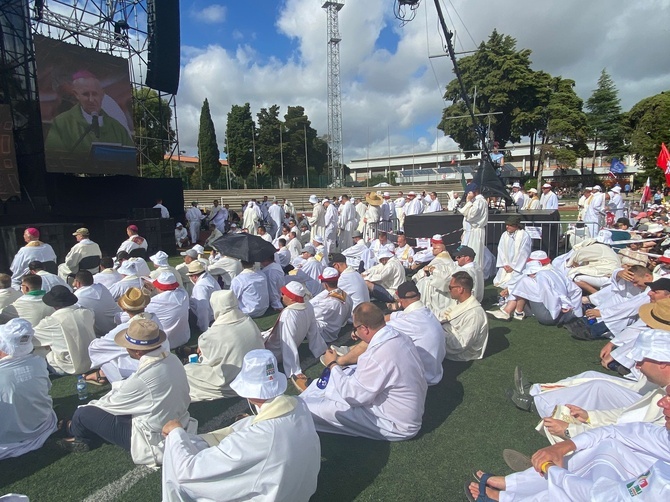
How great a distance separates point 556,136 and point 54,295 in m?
41.7

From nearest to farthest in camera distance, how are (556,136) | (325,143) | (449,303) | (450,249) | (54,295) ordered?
(54,295)
(449,303)
(450,249)
(556,136)
(325,143)

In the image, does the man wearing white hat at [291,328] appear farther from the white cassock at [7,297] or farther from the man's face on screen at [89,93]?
the man's face on screen at [89,93]

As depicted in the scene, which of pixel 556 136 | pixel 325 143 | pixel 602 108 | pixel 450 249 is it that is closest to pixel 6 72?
pixel 450 249

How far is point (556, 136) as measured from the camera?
38.8m

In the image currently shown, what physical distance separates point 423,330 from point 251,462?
254cm

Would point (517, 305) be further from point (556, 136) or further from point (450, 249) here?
point (556, 136)

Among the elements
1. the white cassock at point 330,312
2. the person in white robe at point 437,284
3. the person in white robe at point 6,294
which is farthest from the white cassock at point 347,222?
the person in white robe at point 6,294

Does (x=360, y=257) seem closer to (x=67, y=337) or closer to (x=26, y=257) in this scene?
(x=26, y=257)

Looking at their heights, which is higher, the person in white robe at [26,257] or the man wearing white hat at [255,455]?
the person in white robe at [26,257]

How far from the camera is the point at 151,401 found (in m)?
3.25

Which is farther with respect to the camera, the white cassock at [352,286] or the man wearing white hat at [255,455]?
the white cassock at [352,286]

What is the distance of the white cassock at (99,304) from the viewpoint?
577 centimetres

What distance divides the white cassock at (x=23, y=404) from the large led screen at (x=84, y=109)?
12.5m

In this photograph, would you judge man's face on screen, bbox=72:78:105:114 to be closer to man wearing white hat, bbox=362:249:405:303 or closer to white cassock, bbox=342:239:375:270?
white cassock, bbox=342:239:375:270
